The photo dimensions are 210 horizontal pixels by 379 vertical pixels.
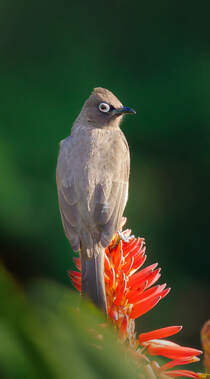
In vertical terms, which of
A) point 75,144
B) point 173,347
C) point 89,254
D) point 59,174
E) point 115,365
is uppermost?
point 75,144

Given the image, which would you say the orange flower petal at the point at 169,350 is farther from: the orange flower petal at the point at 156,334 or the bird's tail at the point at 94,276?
the bird's tail at the point at 94,276

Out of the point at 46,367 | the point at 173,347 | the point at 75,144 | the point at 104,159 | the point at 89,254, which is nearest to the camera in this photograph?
the point at 46,367

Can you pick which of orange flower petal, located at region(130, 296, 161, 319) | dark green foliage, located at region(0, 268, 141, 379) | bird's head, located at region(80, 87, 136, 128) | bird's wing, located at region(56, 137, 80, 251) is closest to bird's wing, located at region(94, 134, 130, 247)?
bird's wing, located at region(56, 137, 80, 251)

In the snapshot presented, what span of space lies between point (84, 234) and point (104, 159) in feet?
1.63

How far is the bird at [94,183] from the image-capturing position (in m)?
1.89

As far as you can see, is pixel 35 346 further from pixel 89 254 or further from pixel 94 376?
pixel 89 254

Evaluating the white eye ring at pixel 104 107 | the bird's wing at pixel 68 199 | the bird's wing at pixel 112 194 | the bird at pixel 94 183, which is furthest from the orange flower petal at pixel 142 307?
the white eye ring at pixel 104 107

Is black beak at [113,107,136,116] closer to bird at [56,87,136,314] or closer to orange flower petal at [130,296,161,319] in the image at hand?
bird at [56,87,136,314]

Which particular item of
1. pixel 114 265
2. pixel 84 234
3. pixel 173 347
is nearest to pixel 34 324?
pixel 173 347

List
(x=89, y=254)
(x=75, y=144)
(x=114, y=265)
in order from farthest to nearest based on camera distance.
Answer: (x=75, y=144)
(x=89, y=254)
(x=114, y=265)

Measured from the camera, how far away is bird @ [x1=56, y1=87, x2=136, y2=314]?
189cm

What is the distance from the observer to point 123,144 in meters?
2.46

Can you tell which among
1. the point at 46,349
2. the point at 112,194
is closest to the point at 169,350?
the point at 46,349

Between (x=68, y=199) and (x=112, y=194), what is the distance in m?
0.24
